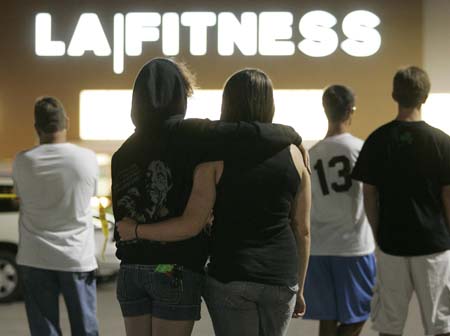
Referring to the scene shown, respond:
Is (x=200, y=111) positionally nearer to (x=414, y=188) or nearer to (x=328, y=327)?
(x=328, y=327)

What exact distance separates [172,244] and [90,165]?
2.01m

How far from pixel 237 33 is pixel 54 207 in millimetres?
13750

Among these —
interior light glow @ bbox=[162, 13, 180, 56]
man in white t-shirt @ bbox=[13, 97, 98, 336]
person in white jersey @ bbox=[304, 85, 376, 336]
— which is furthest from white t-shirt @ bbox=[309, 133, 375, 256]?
interior light glow @ bbox=[162, 13, 180, 56]

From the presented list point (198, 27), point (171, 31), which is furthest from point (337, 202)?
point (171, 31)

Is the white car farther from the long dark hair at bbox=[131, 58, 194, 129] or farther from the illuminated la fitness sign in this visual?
the illuminated la fitness sign

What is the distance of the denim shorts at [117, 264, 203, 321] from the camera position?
12.1 ft

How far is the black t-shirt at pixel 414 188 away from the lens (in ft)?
16.9

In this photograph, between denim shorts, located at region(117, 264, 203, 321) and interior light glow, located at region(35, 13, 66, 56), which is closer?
denim shorts, located at region(117, 264, 203, 321)

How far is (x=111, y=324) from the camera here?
29.7 feet

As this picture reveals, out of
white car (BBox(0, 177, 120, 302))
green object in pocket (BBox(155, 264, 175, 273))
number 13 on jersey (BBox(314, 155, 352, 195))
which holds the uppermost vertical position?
number 13 on jersey (BBox(314, 155, 352, 195))

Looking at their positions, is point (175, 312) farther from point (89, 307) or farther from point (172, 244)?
point (89, 307)

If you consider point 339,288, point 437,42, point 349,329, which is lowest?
point 349,329

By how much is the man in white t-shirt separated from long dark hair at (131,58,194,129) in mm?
1761

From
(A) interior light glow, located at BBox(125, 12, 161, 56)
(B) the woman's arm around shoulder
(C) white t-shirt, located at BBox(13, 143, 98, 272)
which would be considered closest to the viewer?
(B) the woman's arm around shoulder
